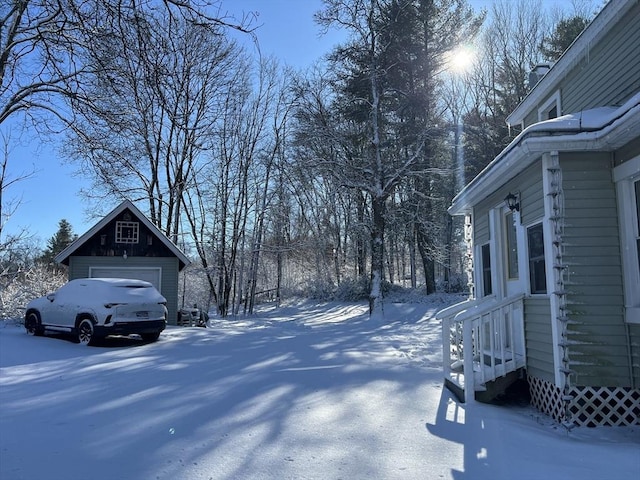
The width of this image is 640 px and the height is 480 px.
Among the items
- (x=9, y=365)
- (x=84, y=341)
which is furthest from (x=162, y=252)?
(x=9, y=365)

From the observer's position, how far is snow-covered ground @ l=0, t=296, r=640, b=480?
11.7 feet

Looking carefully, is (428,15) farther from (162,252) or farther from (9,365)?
(9,365)

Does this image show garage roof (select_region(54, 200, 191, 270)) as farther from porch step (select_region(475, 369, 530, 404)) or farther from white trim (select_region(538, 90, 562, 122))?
porch step (select_region(475, 369, 530, 404))

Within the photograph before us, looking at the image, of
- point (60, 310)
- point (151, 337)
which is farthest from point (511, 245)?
point (60, 310)

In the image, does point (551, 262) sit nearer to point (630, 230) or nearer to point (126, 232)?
point (630, 230)

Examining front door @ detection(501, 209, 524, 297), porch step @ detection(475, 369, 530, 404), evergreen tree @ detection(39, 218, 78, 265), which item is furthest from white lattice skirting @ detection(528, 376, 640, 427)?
evergreen tree @ detection(39, 218, 78, 265)

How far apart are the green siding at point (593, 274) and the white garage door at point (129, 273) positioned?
Result: 43.0ft

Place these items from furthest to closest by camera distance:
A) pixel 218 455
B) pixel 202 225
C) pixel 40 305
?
pixel 202 225, pixel 40 305, pixel 218 455

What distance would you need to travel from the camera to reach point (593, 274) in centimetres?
545

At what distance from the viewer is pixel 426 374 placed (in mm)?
7211

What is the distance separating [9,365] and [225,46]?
6357 mm

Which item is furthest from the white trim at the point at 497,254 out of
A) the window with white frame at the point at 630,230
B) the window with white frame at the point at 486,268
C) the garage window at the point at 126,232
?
the garage window at the point at 126,232

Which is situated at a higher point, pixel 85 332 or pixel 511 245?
pixel 511 245

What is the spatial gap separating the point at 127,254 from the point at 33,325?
3945 mm
